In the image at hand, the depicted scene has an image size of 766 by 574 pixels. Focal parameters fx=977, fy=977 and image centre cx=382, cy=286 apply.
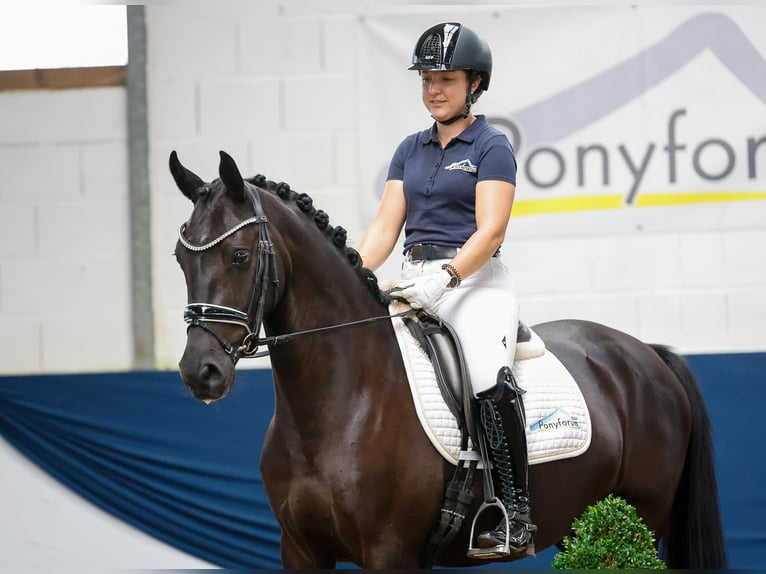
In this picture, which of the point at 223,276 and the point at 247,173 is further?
the point at 247,173

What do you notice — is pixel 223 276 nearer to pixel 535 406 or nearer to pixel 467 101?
pixel 467 101

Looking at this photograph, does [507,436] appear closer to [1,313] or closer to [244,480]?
[244,480]

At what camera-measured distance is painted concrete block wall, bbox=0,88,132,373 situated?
4543mm

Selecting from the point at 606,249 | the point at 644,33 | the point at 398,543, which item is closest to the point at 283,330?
the point at 398,543

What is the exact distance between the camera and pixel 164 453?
4.47 meters

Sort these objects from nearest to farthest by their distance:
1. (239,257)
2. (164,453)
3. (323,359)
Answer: (239,257) < (323,359) < (164,453)

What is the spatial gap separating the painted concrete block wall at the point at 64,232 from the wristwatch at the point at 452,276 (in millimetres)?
2273

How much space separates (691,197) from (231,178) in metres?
2.63

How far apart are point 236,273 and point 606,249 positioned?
97.1 inches

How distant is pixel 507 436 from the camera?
2.73 metres

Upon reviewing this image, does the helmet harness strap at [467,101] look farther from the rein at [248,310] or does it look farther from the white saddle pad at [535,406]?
the rein at [248,310]

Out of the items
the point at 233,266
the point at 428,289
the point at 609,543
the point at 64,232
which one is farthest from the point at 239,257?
the point at 64,232

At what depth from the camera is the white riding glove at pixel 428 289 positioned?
2684mm

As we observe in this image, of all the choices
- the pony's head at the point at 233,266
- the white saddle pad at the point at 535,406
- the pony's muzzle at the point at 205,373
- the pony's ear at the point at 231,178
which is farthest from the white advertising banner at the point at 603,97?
the pony's muzzle at the point at 205,373
